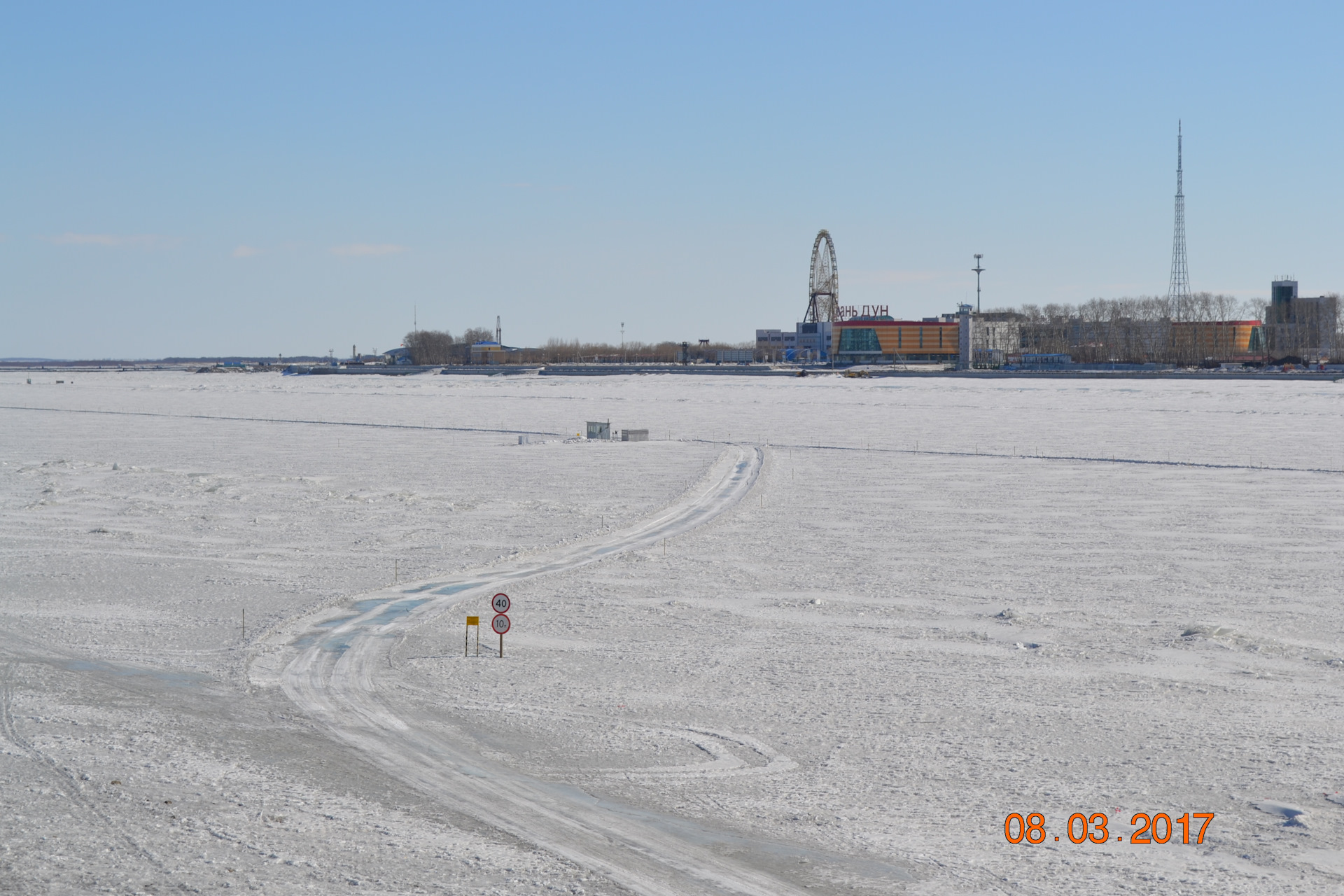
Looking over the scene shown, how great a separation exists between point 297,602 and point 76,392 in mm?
83954

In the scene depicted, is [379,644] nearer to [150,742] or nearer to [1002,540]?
[150,742]

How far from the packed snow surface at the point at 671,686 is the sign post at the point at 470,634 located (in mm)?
78

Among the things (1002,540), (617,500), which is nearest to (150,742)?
(1002,540)

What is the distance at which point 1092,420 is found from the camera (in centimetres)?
4462

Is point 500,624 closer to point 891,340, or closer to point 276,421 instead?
point 276,421

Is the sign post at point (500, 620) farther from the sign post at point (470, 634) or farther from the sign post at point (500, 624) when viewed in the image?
the sign post at point (470, 634)

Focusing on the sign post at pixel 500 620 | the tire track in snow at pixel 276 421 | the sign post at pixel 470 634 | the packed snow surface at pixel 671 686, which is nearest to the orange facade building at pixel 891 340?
the tire track in snow at pixel 276 421

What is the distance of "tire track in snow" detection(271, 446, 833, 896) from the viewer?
20.9ft

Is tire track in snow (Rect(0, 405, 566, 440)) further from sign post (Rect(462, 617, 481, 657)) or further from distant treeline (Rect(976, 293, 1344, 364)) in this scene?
distant treeline (Rect(976, 293, 1344, 364))
